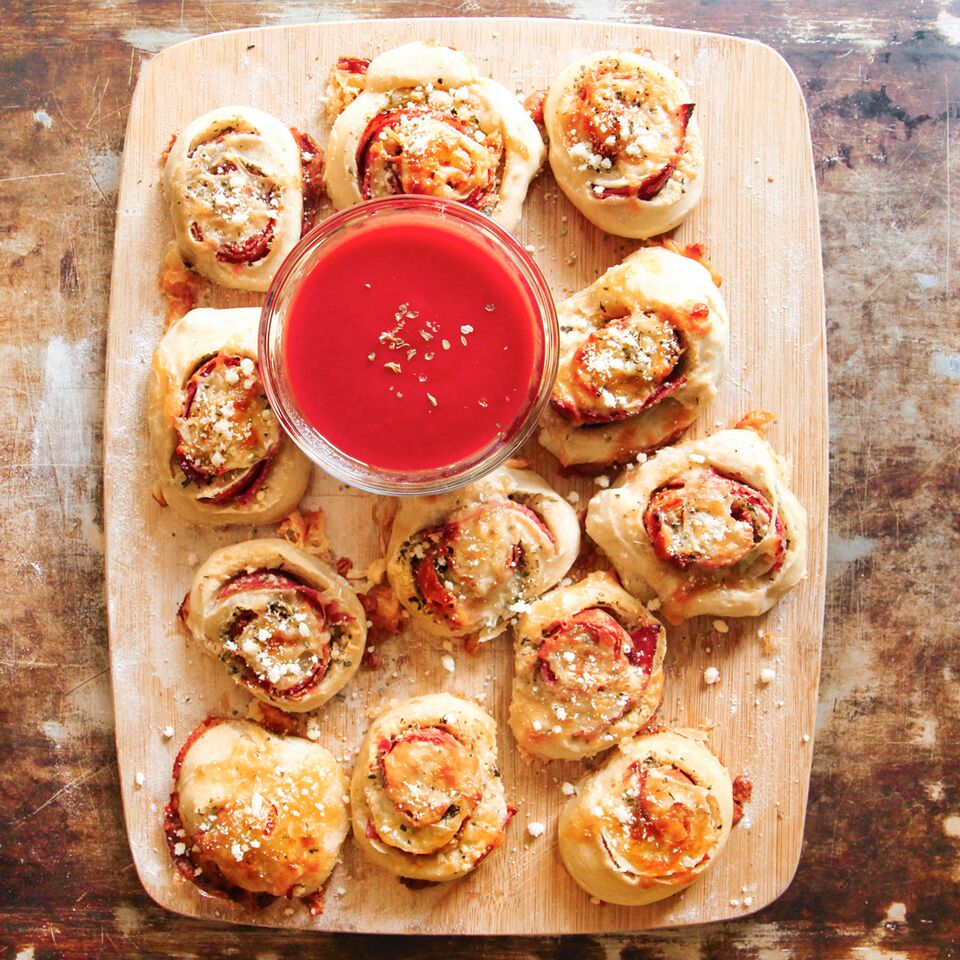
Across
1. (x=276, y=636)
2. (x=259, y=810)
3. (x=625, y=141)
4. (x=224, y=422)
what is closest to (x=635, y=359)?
(x=625, y=141)

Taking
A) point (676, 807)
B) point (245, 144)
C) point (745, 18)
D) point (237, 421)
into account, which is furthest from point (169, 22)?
point (676, 807)

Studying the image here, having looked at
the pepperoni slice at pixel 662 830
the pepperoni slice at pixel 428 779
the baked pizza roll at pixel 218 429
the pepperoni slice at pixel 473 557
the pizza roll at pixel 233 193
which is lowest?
the pepperoni slice at pixel 662 830

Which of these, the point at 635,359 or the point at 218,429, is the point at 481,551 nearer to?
the point at 635,359

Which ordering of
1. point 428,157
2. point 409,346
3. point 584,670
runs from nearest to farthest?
point 409,346 → point 428,157 → point 584,670

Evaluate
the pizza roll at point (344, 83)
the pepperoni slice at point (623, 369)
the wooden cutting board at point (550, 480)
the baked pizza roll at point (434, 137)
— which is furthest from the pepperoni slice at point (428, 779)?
the pizza roll at point (344, 83)

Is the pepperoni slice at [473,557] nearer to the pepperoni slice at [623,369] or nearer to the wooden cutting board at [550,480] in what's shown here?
the wooden cutting board at [550,480]

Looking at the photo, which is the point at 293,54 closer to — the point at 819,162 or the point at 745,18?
the point at 745,18
